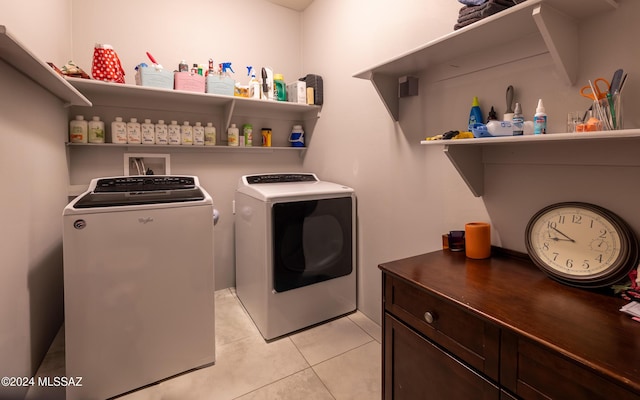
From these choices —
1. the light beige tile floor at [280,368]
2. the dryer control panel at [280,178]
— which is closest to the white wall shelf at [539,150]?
the light beige tile floor at [280,368]

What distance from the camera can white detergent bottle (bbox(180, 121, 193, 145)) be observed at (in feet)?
8.16

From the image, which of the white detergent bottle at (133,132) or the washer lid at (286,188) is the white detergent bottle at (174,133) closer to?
the white detergent bottle at (133,132)

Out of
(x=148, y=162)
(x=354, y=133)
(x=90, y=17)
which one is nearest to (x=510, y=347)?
→ (x=354, y=133)

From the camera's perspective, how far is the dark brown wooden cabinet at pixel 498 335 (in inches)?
28.4

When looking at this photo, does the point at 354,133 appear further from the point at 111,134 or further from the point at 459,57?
the point at 111,134

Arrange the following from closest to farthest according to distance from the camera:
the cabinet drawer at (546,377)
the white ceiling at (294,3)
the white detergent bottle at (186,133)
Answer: the cabinet drawer at (546,377), the white detergent bottle at (186,133), the white ceiling at (294,3)

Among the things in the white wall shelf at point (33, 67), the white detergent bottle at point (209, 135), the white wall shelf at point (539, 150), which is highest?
the white wall shelf at point (33, 67)

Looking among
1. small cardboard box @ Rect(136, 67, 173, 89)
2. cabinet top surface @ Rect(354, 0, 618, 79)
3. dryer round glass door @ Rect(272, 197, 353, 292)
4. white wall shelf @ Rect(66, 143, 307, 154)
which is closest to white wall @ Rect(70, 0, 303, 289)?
white wall shelf @ Rect(66, 143, 307, 154)

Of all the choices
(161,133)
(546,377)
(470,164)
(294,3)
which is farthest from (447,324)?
(294,3)

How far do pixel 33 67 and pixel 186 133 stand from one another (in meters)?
1.14

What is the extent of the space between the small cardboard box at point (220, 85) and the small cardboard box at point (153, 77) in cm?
28

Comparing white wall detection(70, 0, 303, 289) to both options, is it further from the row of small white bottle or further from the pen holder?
the pen holder

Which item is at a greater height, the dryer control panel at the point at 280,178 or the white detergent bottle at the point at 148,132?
the white detergent bottle at the point at 148,132

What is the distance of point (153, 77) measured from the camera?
2207 mm
